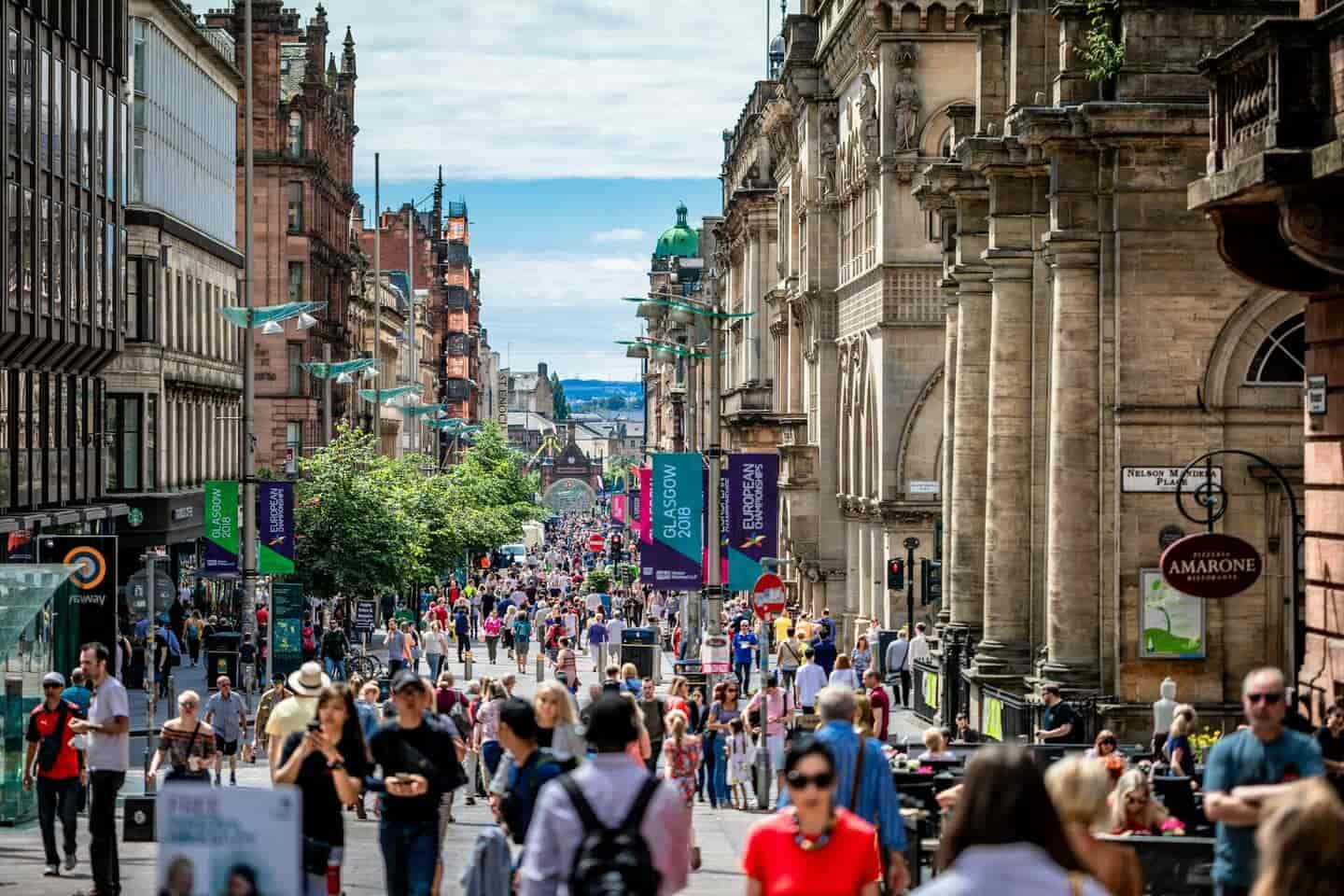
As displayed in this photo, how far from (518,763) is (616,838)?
130 inches

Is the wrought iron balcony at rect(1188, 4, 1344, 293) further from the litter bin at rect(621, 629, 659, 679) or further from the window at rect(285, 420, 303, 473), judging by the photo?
the window at rect(285, 420, 303, 473)

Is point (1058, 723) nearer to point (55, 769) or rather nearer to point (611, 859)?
point (55, 769)

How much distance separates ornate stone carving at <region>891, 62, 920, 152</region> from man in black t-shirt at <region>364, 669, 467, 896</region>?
133ft

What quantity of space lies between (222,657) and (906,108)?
18.9 metres

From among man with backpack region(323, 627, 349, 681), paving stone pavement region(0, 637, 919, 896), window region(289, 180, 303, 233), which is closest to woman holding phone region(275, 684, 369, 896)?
paving stone pavement region(0, 637, 919, 896)

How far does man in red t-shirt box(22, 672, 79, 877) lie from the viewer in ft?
60.4

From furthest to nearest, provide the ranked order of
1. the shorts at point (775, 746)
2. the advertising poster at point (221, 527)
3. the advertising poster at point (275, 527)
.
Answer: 1. the advertising poster at point (221, 527)
2. the advertising poster at point (275, 527)
3. the shorts at point (775, 746)

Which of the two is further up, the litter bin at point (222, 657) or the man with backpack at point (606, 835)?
the man with backpack at point (606, 835)

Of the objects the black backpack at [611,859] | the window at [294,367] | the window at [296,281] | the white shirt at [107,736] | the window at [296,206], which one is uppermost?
the window at [296,206]

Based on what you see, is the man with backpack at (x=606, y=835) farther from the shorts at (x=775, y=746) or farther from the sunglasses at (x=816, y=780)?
the shorts at (x=775, y=746)

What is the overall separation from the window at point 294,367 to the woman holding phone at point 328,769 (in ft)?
256

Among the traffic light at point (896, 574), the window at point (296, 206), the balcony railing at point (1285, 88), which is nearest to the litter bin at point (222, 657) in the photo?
the traffic light at point (896, 574)

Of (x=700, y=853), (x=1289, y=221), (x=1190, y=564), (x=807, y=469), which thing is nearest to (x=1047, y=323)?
Result: (x=1190, y=564)

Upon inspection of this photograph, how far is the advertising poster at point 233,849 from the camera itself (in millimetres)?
8398
